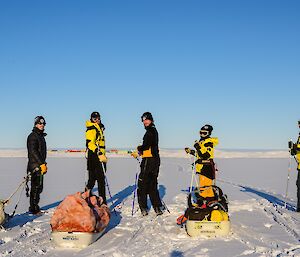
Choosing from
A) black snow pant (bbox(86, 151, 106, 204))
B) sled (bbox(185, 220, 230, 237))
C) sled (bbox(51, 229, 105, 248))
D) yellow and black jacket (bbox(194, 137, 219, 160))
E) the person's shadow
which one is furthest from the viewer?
the person's shadow

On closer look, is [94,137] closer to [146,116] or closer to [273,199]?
[146,116]

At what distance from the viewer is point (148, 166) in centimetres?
841

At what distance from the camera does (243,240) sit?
6105 mm

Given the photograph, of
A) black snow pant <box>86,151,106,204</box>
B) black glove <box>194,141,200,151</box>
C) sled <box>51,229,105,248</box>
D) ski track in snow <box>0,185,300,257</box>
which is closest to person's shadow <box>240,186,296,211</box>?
ski track in snow <box>0,185,300,257</box>

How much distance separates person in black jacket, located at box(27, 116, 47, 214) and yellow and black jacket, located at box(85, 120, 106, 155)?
985 mm

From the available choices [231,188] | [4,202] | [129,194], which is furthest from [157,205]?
[231,188]

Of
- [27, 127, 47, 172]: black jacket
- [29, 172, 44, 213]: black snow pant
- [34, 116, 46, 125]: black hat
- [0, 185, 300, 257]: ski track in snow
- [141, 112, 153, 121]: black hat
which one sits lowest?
[0, 185, 300, 257]: ski track in snow

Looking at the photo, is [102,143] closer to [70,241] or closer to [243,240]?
[70,241]

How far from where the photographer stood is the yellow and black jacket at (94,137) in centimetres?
850

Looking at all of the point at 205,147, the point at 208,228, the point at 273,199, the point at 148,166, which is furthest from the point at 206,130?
the point at 273,199

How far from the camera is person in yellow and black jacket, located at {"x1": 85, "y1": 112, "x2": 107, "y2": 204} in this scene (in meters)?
8.51

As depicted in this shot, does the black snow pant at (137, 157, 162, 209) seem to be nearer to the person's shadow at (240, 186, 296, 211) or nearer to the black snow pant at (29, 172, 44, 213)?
the black snow pant at (29, 172, 44, 213)

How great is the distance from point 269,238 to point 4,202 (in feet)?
14.8

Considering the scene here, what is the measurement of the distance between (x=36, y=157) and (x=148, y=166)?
2.39m
